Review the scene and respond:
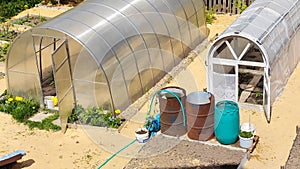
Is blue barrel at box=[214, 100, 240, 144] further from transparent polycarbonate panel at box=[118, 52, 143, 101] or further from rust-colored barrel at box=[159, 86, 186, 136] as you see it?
transparent polycarbonate panel at box=[118, 52, 143, 101]

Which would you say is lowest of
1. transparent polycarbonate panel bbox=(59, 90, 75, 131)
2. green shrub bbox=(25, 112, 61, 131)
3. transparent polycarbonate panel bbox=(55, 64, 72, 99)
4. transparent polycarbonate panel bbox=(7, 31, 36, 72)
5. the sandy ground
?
the sandy ground

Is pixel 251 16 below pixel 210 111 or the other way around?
the other way around

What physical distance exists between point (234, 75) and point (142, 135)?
3.11 m

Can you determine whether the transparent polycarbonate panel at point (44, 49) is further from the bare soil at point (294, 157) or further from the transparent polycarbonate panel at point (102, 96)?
the bare soil at point (294, 157)

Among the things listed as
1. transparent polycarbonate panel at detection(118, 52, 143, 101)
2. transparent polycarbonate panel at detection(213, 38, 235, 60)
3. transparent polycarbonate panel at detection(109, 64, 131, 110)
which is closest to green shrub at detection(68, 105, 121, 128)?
transparent polycarbonate panel at detection(109, 64, 131, 110)

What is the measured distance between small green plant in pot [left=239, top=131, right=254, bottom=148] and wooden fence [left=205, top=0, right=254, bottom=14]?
A: 32.1 feet

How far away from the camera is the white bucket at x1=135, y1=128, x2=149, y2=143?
13.1 metres

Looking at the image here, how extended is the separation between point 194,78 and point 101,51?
366 cm

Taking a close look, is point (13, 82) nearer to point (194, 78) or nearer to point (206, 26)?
point (194, 78)

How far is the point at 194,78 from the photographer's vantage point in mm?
16547

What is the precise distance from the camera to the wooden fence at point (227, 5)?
21.4m

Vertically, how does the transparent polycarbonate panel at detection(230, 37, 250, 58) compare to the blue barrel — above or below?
above

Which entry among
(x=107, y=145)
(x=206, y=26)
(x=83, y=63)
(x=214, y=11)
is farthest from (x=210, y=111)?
(x=214, y=11)

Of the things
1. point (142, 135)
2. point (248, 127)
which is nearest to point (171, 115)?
point (142, 135)
